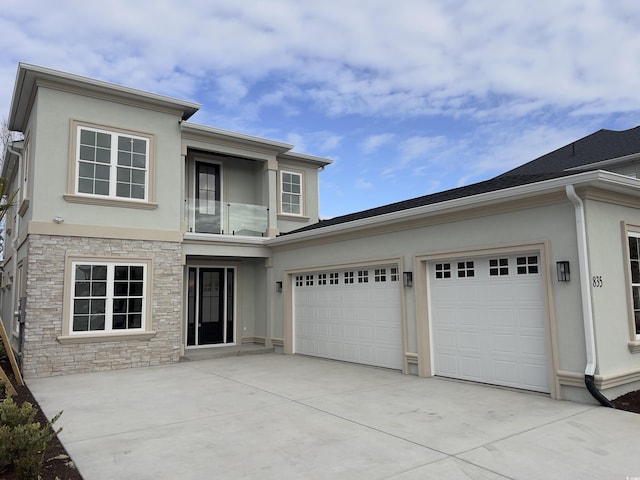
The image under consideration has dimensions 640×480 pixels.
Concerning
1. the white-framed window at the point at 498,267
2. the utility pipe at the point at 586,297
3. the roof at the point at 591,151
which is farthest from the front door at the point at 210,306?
the roof at the point at 591,151

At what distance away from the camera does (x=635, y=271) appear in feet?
24.0

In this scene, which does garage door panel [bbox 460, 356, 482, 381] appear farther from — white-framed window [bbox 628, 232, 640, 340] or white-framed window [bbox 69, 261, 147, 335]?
white-framed window [bbox 69, 261, 147, 335]

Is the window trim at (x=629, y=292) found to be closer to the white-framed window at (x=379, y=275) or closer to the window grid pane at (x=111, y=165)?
the white-framed window at (x=379, y=275)

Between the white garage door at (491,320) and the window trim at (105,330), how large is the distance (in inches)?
274

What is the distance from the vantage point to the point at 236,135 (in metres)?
13.1

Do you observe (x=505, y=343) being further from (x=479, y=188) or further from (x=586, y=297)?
(x=479, y=188)

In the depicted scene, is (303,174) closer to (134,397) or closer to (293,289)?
(293,289)

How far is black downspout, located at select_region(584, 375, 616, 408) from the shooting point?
6188 mm

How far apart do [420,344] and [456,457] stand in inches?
171

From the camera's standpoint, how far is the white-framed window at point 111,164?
10.7 m

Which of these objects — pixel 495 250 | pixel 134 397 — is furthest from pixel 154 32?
pixel 495 250

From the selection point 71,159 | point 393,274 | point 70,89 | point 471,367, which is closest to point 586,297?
point 471,367

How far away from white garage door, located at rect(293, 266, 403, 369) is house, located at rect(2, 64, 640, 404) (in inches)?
1.9

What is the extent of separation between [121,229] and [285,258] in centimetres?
451
